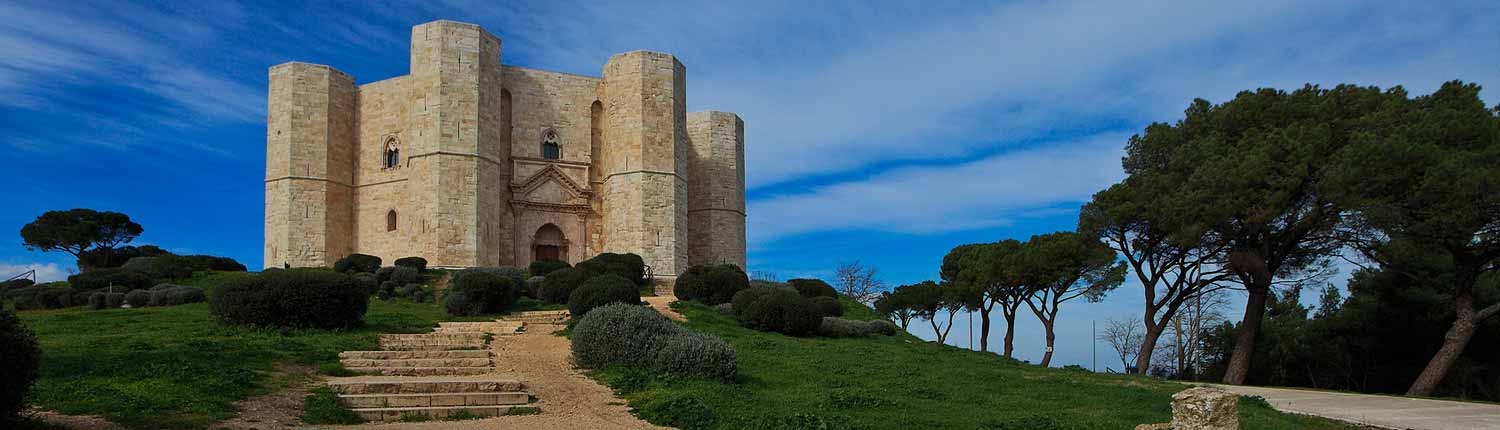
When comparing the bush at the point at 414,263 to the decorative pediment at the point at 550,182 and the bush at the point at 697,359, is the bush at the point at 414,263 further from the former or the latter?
the bush at the point at 697,359

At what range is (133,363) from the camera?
1045cm

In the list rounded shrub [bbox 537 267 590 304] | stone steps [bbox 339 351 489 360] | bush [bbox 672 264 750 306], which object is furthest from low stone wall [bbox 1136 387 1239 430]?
bush [bbox 672 264 750 306]

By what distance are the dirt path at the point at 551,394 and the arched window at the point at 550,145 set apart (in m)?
22.0

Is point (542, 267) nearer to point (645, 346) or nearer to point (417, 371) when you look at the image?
point (417, 371)

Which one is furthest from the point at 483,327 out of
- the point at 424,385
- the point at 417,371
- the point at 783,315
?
the point at 424,385

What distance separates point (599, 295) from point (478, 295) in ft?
10.3

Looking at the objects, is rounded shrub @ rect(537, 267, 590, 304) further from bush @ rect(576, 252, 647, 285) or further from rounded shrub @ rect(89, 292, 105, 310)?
rounded shrub @ rect(89, 292, 105, 310)

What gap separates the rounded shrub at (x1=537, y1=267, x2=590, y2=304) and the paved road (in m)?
14.6

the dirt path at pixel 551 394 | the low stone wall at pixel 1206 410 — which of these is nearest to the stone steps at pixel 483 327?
the dirt path at pixel 551 394

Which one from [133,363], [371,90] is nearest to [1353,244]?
[133,363]

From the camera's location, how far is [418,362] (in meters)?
12.9

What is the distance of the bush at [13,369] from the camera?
723cm

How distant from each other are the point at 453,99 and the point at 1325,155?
88.1ft

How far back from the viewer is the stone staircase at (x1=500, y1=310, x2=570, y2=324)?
19266 millimetres
